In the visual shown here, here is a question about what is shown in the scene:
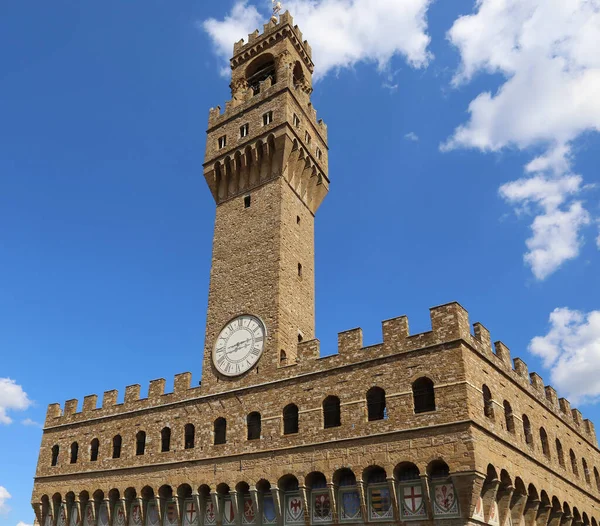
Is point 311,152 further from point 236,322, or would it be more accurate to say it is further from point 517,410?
point 517,410

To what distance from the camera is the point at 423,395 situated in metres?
22.7

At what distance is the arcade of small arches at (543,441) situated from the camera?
76.7 ft

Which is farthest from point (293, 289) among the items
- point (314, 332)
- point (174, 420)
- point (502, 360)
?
point (502, 360)

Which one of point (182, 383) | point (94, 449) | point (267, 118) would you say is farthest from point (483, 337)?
point (94, 449)

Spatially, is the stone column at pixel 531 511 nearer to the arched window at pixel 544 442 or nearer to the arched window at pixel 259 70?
the arched window at pixel 544 442

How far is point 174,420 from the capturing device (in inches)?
1155

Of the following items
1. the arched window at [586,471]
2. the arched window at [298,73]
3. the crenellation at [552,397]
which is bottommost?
the arched window at [586,471]

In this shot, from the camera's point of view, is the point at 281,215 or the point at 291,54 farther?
the point at 291,54

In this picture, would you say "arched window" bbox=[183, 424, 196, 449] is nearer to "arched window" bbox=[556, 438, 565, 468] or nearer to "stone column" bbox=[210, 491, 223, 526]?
"stone column" bbox=[210, 491, 223, 526]

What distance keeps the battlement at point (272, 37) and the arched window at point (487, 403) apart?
27.2 meters

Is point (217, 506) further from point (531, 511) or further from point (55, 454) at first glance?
point (531, 511)

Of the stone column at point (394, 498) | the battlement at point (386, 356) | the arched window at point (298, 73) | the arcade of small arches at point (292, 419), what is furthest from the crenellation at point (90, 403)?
the arched window at point (298, 73)

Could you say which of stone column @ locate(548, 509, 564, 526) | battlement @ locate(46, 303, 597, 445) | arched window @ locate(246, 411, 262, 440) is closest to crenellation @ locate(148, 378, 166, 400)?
battlement @ locate(46, 303, 597, 445)

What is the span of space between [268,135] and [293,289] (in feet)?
30.5
